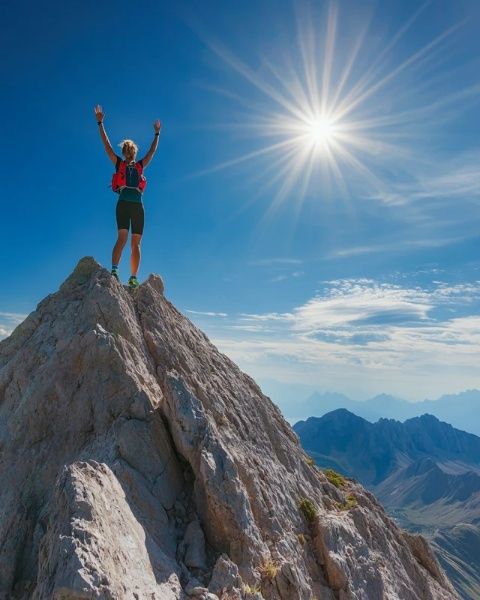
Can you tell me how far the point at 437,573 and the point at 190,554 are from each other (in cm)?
2337

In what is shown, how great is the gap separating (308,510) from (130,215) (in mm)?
16367

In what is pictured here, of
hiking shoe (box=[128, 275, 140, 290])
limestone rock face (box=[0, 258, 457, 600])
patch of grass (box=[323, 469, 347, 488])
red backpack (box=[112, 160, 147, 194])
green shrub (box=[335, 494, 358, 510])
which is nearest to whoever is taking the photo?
limestone rock face (box=[0, 258, 457, 600])

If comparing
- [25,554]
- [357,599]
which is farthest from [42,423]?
[357,599]

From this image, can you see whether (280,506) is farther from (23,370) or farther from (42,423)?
(23,370)

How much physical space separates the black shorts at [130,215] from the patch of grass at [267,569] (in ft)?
50.7

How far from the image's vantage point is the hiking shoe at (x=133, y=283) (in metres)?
23.2

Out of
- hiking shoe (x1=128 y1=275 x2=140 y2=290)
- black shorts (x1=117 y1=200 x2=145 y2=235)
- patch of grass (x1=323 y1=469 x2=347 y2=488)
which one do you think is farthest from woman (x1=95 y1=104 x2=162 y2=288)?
patch of grass (x1=323 y1=469 x2=347 y2=488)

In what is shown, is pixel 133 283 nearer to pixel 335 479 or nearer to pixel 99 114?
pixel 99 114

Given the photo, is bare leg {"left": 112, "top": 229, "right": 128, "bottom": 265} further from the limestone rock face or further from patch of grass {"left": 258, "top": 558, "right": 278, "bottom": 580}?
patch of grass {"left": 258, "top": 558, "right": 278, "bottom": 580}

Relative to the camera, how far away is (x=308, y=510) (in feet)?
66.3

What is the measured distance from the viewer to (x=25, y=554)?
1290 centimetres

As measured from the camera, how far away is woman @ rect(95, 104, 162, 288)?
2116 cm

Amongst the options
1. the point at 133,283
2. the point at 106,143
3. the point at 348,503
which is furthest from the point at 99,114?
the point at 348,503

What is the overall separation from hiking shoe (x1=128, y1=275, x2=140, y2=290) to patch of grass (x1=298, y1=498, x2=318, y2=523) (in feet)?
44.3
